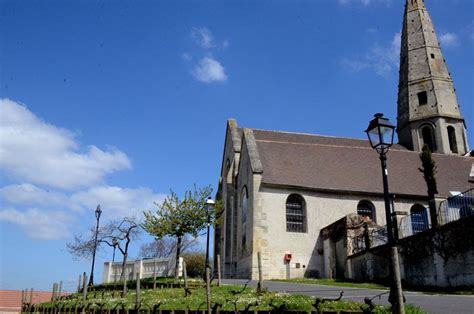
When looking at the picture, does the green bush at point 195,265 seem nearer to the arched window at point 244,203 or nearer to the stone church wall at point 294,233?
the arched window at point 244,203

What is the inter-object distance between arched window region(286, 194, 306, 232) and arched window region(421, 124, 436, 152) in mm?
17866

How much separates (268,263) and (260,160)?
724 centimetres

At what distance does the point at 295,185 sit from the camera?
1155 inches

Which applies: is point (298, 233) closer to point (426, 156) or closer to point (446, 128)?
point (426, 156)

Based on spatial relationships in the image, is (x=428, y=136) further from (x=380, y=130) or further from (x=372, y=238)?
(x=380, y=130)

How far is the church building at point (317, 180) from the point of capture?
28500 mm

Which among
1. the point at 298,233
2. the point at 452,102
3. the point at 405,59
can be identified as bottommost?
the point at 298,233

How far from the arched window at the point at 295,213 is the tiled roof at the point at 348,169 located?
111 centimetres

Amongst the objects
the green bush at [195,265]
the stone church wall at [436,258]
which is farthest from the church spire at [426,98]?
→ the green bush at [195,265]

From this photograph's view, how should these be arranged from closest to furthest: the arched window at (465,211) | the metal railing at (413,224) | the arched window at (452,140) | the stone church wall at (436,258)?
1. the stone church wall at (436,258)
2. the arched window at (465,211)
3. the metal railing at (413,224)
4. the arched window at (452,140)

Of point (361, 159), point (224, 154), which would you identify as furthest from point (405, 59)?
point (224, 154)

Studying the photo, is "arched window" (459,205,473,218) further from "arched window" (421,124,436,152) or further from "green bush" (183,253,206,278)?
"green bush" (183,253,206,278)

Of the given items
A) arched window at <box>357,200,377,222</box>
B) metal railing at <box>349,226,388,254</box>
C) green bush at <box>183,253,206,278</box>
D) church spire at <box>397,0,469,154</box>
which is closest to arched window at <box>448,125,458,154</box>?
church spire at <box>397,0,469,154</box>

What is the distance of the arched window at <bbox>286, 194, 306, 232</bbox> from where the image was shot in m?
29.2
